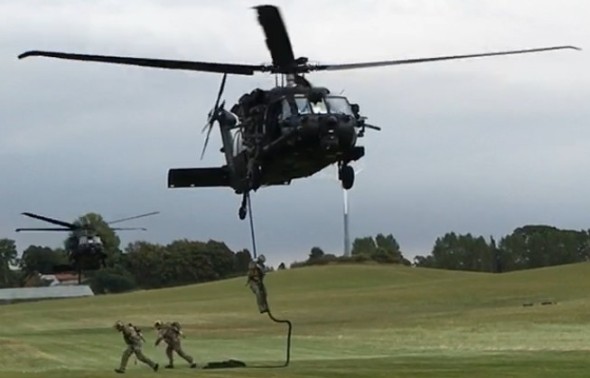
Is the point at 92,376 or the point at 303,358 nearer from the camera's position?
the point at 92,376

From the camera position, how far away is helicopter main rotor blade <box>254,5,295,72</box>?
2853 cm

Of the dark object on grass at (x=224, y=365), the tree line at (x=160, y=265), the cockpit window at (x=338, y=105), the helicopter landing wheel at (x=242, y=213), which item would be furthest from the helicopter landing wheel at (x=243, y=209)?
the tree line at (x=160, y=265)

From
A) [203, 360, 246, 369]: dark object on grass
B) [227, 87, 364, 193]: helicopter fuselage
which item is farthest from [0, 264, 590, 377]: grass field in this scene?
[227, 87, 364, 193]: helicopter fuselage

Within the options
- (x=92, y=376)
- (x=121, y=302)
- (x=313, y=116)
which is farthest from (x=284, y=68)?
(x=121, y=302)

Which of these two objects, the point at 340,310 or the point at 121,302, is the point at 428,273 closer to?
the point at 121,302

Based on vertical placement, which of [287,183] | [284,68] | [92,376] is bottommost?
[92,376]

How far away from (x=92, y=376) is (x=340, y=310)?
57943mm

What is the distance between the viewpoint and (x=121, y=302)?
418ft

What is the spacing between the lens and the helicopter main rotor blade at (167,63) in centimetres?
2928

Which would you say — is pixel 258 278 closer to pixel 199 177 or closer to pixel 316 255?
pixel 199 177

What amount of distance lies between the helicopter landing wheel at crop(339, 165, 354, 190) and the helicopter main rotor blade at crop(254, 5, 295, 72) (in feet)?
8.76

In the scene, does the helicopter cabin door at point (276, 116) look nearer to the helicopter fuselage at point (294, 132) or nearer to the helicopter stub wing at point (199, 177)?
the helicopter fuselage at point (294, 132)

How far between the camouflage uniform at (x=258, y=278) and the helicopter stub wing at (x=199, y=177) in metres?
6.35

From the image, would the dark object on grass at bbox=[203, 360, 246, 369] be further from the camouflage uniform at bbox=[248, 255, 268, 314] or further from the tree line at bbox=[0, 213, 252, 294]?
the tree line at bbox=[0, 213, 252, 294]
